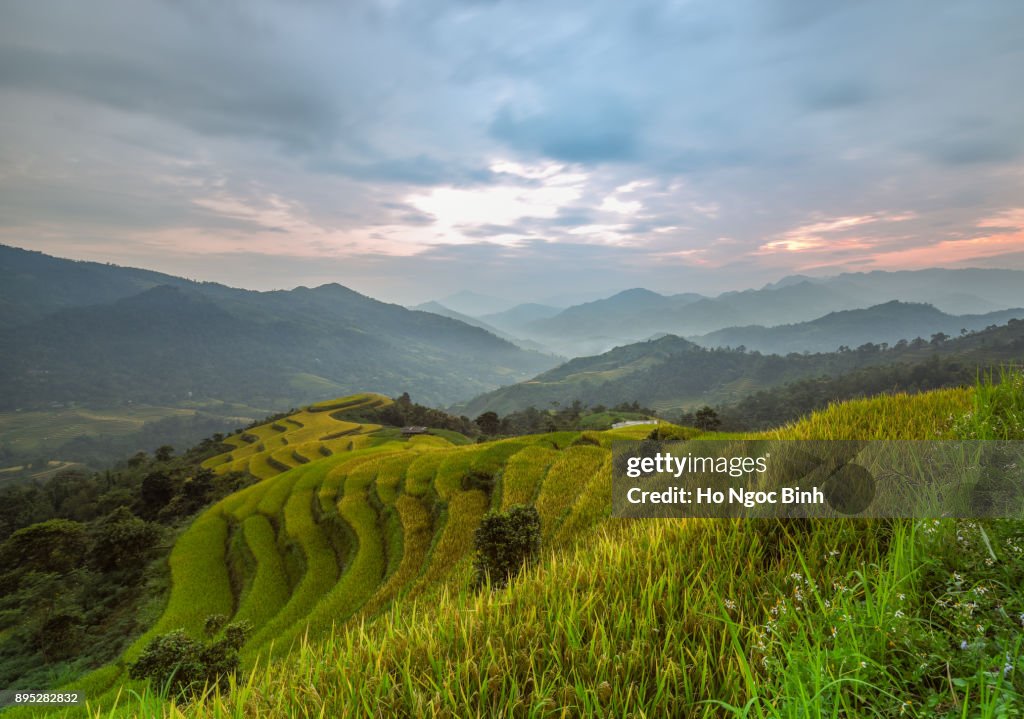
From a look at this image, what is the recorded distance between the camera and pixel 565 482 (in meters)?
17.9

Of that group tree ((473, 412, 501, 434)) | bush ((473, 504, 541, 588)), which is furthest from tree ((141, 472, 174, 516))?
bush ((473, 504, 541, 588))

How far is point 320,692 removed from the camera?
246 cm

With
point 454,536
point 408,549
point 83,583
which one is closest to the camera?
point 454,536

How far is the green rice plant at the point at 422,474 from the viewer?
79.5 feet

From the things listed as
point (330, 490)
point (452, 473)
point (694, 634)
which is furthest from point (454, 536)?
point (694, 634)

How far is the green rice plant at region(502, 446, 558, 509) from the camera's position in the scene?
18875 mm

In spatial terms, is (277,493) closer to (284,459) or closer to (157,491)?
(157,491)

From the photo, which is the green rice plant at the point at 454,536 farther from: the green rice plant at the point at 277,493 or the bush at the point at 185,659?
the green rice plant at the point at 277,493

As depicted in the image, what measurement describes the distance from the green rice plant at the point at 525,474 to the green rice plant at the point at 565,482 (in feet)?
2.89

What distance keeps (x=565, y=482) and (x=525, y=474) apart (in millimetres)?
3983

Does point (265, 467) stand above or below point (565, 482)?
below

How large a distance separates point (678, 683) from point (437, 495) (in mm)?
21439

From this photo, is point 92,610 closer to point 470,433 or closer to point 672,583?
point 672,583

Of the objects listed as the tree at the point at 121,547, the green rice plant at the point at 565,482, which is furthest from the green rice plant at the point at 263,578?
the green rice plant at the point at 565,482
